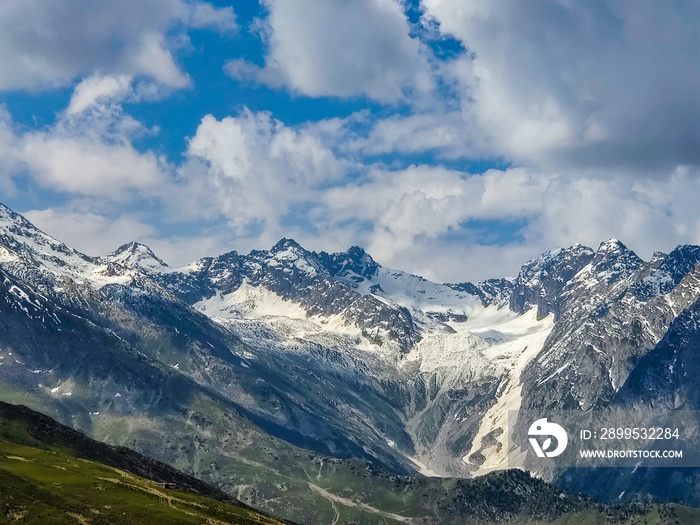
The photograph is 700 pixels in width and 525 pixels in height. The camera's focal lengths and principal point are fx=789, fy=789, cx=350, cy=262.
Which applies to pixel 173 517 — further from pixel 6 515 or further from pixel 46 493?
pixel 6 515

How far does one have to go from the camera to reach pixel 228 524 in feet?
632

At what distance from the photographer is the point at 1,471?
6964 inches

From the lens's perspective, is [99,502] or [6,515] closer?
[6,515]

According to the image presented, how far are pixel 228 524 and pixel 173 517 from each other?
16099 millimetres

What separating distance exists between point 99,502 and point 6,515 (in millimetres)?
30825

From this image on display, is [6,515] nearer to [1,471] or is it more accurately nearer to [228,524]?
[1,471]

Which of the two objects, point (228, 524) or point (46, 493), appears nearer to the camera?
point (46, 493)

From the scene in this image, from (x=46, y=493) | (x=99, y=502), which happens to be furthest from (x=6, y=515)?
(x=99, y=502)

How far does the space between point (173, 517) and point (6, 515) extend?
4065cm

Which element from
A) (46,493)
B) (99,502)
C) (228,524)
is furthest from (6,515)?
(228,524)

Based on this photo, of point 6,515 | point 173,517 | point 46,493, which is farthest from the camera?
point 173,517

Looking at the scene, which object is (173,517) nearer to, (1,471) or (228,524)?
(228,524)

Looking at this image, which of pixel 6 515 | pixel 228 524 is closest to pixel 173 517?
pixel 228 524

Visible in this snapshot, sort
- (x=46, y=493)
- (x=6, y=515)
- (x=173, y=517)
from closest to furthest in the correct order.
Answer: (x=6, y=515), (x=46, y=493), (x=173, y=517)
